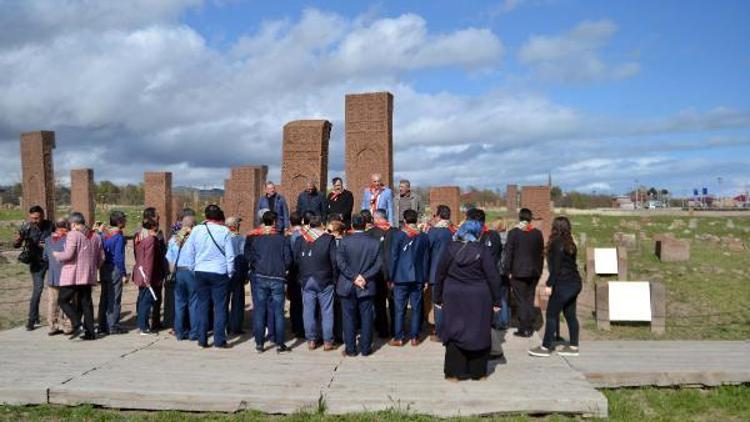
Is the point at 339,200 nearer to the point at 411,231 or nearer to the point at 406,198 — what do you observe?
the point at 406,198

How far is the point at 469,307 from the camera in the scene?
636 centimetres

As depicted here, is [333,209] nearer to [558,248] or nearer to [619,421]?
[558,248]

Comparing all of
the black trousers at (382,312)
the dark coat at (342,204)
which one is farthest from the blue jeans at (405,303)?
the dark coat at (342,204)

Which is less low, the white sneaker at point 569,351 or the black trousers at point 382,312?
the black trousers at point 382,312

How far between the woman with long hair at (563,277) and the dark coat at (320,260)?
2490 millimetres

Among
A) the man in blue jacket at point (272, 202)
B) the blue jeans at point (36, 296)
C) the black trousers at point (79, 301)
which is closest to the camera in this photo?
the black trousers at point (79, 301)

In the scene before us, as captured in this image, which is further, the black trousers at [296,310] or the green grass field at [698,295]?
the green grass field at [698,295]

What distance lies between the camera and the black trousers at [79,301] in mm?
8039

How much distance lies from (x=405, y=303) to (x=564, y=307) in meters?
1.89

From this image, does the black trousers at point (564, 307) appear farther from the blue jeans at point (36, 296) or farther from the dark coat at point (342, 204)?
the blue jeans at point (36, 296)

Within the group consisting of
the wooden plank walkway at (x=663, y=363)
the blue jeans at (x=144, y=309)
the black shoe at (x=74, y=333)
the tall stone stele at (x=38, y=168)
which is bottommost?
the wooden plank walkway at (x=663, y=363)

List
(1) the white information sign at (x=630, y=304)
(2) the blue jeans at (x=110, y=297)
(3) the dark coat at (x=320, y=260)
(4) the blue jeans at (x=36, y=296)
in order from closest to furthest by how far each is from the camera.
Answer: (3) the dark coat at (x=320, y=260) → (2) the blue jeans at (x=110, y=297) → (4) the blue jeans at (x=36, y=296) → (1) the white information sign at (x=630, y=304)

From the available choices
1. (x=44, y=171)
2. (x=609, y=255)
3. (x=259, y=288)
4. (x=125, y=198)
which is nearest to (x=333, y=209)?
(x=259, y=288)

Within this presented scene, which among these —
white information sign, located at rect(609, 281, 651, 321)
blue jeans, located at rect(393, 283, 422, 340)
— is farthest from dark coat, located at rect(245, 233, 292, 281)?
white information sign, located at rect(609, 281, 651, 321)
